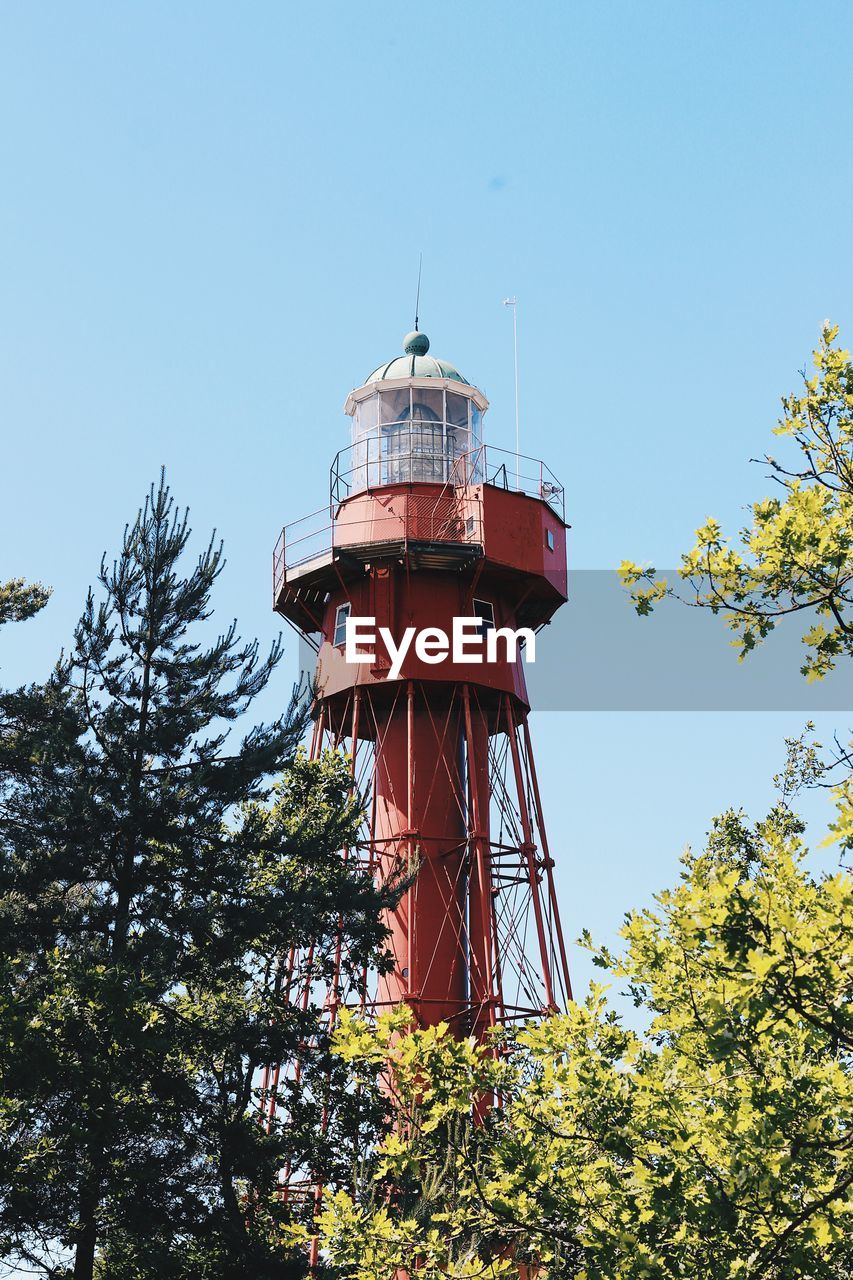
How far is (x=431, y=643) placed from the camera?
29.0 meters

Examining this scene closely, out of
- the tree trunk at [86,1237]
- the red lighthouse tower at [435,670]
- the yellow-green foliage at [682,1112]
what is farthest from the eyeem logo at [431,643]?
the yellow-green foliage at [682,1112]

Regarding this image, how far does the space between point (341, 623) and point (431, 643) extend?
2106 millimetres

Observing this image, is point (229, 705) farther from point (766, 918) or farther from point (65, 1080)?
point (766, 918)

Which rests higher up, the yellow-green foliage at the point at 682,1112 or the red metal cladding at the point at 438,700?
the red metal cladding at the point at 438,700

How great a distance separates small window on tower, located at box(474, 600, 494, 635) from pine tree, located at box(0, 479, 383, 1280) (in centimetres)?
754

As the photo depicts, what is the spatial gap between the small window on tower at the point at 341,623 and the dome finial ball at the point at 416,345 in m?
6.41

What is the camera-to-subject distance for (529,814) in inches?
1129

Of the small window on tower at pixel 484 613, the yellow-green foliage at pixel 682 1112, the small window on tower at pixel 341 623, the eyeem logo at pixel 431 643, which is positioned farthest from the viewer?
the small window on tower at pixel 484 613

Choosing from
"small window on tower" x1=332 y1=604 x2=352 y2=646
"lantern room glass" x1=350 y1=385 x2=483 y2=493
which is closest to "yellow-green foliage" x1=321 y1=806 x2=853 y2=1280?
"small window on tower" x1=332 y1=604 x2=352 y2=646

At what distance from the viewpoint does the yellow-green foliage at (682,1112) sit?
828 cm

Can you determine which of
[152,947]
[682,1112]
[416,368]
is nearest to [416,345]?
[416,368]

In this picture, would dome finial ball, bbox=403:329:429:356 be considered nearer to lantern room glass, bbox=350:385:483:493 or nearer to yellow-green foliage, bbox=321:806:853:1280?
lantern room glass, bbox=350:385:483:493

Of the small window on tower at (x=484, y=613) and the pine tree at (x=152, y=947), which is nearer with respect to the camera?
the pine tree at (x=152, y=947)

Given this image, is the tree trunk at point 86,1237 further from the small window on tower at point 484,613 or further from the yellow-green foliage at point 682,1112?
the small window on tower at point 484,613
